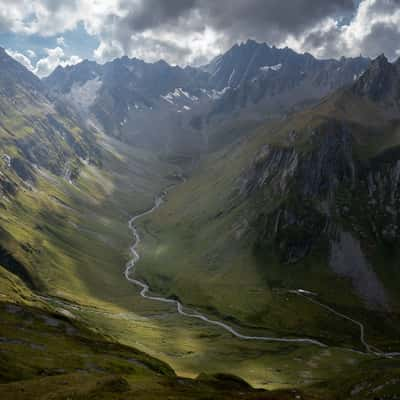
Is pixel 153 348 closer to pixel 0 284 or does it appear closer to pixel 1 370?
pixel 0 284

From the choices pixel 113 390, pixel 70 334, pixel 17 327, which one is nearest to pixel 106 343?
pixel 70 334

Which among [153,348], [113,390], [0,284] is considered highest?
[0,284]

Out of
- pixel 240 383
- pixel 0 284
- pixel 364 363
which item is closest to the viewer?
pixel 240 383

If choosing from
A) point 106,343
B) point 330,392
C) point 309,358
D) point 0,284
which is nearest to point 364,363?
point 309,358

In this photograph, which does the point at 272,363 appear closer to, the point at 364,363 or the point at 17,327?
the point at 364,363

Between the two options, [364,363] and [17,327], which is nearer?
[17,327]

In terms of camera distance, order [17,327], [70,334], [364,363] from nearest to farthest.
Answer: [17,327] < [70,334] < [364,363]

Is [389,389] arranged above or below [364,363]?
below

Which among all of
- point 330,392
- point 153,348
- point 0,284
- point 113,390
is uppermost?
point 0,284

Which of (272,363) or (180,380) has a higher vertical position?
(272,363)
